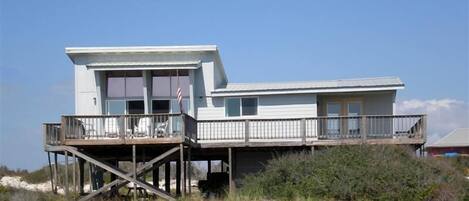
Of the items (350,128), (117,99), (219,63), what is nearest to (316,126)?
(350,128)

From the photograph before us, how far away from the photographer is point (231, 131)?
95.8ft

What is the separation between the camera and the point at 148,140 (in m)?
26.2

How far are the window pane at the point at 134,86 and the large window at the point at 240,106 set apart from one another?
367 centimetres

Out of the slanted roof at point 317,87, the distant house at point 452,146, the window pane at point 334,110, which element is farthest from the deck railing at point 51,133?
the distant house at point 452,146

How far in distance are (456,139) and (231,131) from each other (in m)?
48.7

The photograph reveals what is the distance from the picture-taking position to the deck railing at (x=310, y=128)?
1098 inches

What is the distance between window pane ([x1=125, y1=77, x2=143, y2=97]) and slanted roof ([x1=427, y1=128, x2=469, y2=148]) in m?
46.6

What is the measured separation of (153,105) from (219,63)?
3860 mm

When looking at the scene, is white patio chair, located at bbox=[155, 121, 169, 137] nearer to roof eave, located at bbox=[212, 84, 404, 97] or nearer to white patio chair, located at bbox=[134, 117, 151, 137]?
white patio chair, located at bbox=[134, 117, 151, 137]

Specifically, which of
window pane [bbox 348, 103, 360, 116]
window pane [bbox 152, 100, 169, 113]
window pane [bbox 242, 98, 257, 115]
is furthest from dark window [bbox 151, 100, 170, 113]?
window pane [bbox 348, 103, 360, 116]

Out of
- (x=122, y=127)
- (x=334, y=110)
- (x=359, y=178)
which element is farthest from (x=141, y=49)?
(x=359, y=178)

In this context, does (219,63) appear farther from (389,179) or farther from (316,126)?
(389,179)

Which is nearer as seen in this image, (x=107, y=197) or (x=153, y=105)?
(x=107, y=197)

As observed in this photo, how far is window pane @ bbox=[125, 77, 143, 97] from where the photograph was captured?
99.6 ft
